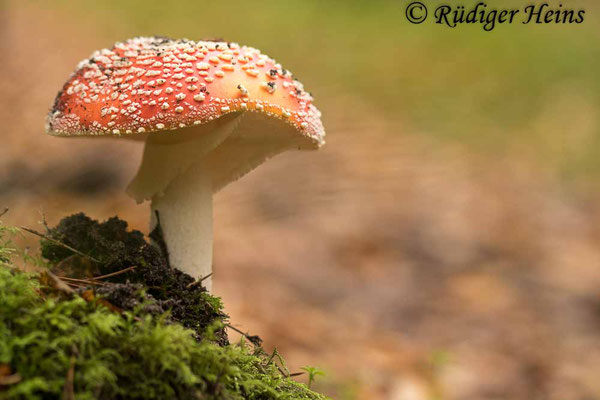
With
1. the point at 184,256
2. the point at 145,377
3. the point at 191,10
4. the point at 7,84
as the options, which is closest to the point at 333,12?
the point at 191,10

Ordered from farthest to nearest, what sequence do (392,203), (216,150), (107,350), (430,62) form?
(430,62)
(392,203)
(216,150)
(107,350)

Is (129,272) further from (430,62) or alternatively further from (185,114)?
(430,62)

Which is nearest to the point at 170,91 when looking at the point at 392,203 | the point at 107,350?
the point at 107,350

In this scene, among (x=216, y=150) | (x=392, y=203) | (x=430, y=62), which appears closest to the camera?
(x=216, y=150)

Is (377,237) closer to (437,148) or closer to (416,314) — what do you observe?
(416,314)

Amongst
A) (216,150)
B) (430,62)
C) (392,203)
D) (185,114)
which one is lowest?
(185,114)

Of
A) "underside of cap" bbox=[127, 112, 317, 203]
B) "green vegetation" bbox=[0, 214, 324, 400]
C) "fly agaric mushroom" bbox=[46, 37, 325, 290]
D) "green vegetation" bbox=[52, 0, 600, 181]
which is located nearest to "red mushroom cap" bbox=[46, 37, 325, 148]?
"fly agaric mushroom" bbox=[46, 37, 325, 290]

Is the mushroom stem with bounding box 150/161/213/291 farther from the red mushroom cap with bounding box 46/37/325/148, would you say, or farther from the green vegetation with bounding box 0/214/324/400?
the green vegetation with bounding box 0/214/324/400
